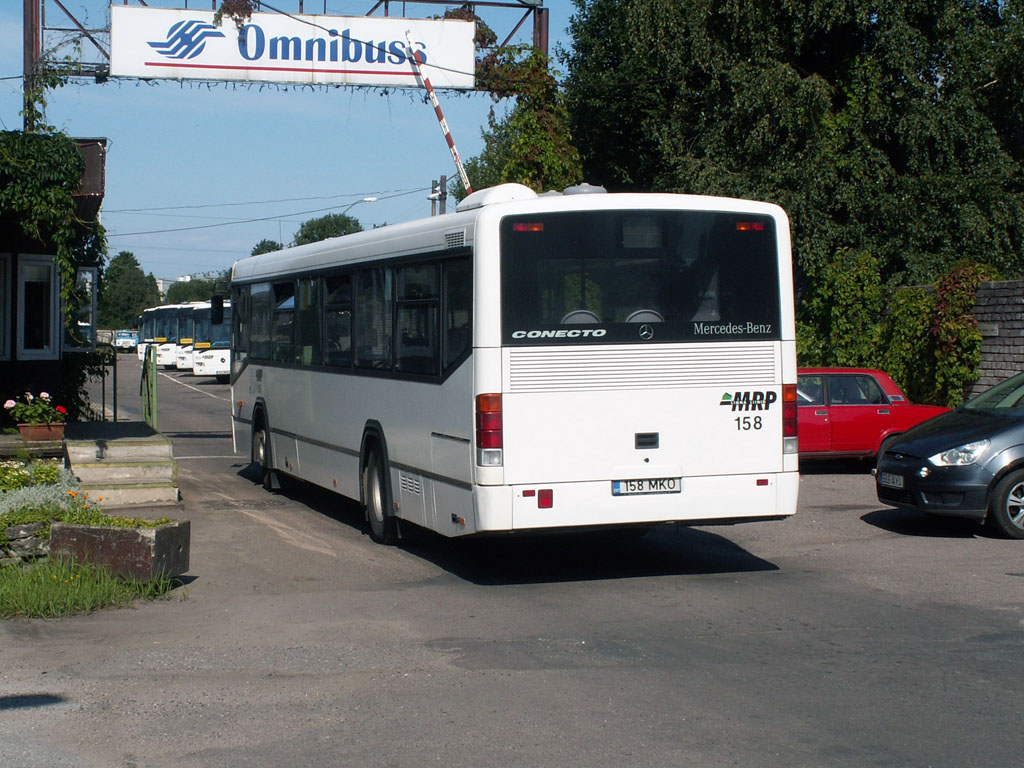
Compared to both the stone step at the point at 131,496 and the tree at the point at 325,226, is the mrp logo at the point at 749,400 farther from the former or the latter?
the tree at the point at 325,226

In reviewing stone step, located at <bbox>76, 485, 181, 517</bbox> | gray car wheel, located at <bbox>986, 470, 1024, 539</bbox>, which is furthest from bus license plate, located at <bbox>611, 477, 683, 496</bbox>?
stone step, located at <bbox>76, 485, 181, 517</bbox>

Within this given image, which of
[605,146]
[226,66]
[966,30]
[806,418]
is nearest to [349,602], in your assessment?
[806,418]

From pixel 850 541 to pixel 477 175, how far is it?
5400 centimetres

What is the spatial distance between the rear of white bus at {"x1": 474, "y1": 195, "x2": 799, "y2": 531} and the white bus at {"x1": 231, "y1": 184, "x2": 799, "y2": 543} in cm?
1

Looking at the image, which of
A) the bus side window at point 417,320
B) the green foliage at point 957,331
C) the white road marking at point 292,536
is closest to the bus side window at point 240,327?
the white road marking at point 292,536

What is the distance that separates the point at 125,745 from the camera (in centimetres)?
549

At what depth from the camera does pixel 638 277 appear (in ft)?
30.8

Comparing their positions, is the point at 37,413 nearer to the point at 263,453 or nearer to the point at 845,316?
the point at 263,453

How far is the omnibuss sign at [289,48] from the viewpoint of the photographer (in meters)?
21.8

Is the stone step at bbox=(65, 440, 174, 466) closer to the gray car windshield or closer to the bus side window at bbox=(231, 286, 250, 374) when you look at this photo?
the bus side window at bbox=(231, 286, 250, 374)

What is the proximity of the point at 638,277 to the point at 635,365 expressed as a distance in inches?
26.5

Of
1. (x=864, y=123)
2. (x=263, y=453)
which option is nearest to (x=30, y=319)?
(x=263, y=453)

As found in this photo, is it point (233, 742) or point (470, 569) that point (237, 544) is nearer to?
point (470, 569)

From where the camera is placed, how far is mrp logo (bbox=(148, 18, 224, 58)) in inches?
862
